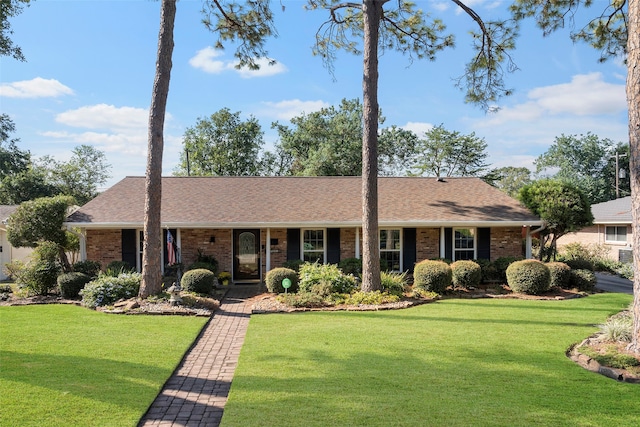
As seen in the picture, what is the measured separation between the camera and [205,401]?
539cm

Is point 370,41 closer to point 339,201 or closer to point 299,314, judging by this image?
point 339,201

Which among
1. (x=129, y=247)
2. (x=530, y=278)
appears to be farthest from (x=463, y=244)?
(x=129, y=247)

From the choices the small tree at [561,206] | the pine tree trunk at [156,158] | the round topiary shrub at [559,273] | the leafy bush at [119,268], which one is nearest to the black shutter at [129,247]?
the leafy bush at [119,268]

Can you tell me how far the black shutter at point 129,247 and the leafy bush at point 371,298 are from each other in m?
8.25

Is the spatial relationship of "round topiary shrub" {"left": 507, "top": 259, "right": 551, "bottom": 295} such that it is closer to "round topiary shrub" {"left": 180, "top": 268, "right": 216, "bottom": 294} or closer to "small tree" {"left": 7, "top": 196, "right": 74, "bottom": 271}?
"round topiary shrub" {"left": 180, "top": 268, "right": 216, "bottom": 294}

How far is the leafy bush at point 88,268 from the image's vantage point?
13.9m

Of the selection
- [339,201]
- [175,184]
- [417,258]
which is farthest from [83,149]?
[417,258]

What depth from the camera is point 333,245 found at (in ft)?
51.5

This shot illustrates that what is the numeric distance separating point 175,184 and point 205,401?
14480 millimetres

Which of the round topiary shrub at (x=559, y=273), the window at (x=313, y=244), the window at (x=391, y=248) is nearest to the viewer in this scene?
the round topiary shrub at (x=559, y=273)

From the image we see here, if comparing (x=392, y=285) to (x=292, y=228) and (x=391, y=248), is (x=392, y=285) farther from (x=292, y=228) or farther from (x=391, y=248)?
(x=292, y=228)

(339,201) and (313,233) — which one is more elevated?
(339,201)

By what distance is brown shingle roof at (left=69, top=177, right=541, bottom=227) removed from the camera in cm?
1512

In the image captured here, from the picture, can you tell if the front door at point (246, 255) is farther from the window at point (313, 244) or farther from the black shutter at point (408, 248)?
the black shutter at point (408, 248)
